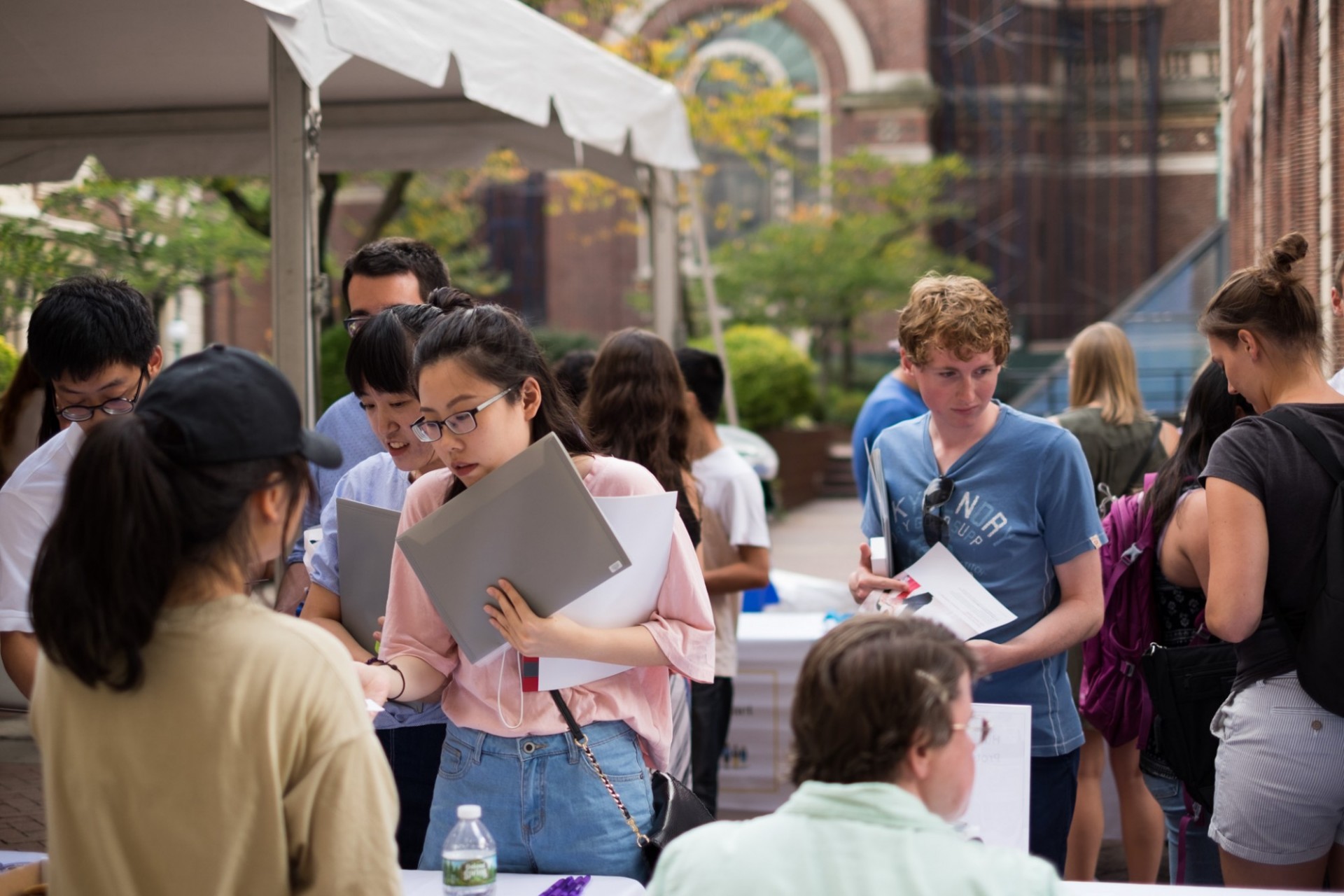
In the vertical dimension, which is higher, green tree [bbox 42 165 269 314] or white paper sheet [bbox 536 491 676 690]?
Result: green tree [bbox 42 165 269 314]

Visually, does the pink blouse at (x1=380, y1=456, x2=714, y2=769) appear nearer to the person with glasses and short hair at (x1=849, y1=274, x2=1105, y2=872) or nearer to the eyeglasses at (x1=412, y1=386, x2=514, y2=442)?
the eyeglasses at (x1=412, y1=386, x2=514, y2=442)

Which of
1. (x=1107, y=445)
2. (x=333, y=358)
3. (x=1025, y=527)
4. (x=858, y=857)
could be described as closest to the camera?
(x=858, y=857)

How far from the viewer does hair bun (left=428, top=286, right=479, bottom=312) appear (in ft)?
9.96

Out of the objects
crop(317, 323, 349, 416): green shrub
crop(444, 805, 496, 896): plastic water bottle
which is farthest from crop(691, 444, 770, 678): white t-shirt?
crop(317, 323, 349, 416): green shrub

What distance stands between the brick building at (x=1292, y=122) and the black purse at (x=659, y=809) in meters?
3.63

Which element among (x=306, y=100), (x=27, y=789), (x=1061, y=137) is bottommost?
(x=27, y=789)

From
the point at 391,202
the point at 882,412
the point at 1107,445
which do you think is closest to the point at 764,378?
the point at 391,202

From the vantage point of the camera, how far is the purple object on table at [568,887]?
2268 millimetres

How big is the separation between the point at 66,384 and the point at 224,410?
145cm

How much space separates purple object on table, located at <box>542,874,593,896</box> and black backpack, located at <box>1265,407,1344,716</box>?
1521mm

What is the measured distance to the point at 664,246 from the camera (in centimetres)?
774

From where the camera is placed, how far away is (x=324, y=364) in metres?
11.5

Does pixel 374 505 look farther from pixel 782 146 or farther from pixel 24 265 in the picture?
pixel 782 146

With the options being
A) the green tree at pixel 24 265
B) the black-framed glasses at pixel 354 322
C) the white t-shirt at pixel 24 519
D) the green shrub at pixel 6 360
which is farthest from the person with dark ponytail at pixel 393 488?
the green tree at pixel 24 265
